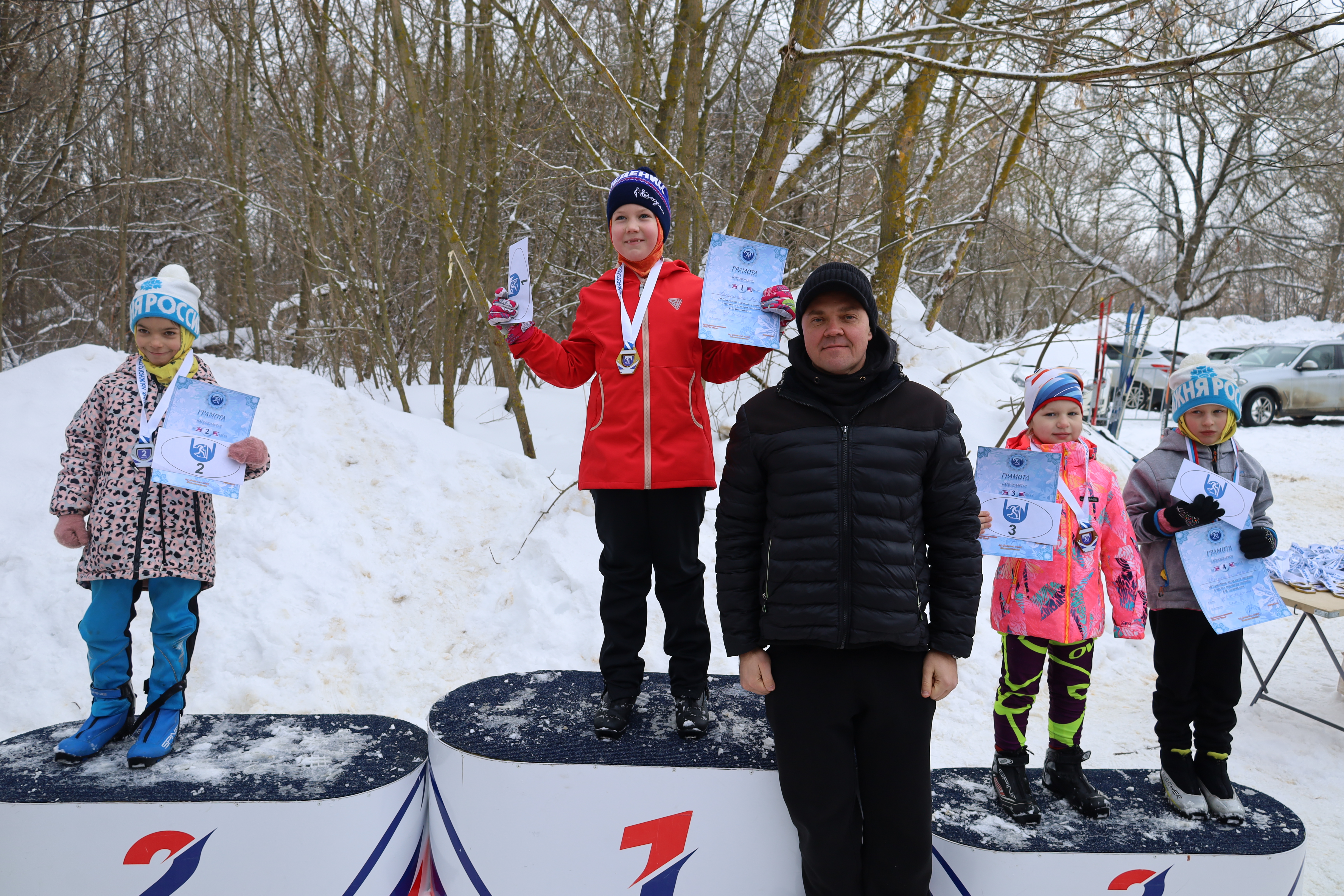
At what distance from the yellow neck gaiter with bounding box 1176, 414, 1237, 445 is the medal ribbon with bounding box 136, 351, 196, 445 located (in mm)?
3535

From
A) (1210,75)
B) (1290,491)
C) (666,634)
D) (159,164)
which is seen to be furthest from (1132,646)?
(159,164)

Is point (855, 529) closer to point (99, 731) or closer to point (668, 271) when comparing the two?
point (668, 271)

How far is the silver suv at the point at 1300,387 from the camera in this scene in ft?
46.8

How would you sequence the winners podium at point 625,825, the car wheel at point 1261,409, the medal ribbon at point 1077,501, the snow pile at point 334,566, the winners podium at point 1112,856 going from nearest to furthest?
the winners podium at point 1112,856, the winners podium at point 625,825, the medal ribbon at point 1077,501, the snow pile at point 334,566, the car wheel at point 1261,409

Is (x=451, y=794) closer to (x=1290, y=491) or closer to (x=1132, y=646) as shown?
(x=1132, y=646)

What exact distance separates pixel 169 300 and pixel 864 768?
9.07 feet

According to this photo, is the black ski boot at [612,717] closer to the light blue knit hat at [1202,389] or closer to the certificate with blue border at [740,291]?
the certificate with blue border at [740,291]

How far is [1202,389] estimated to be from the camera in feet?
9.09

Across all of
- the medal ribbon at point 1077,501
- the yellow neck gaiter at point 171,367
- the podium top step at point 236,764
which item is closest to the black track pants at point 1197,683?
the medal ribbon at point 1077,501

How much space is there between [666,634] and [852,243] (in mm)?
6708

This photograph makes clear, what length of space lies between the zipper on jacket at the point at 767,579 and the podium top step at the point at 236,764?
4.39ft

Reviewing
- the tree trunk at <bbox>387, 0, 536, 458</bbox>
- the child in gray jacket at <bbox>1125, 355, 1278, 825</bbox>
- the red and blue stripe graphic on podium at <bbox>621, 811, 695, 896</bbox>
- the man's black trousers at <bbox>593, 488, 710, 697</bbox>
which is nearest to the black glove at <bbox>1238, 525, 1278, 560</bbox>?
the child in gray jacket at <bbox>1125, 355, 1278, 825</bbox>

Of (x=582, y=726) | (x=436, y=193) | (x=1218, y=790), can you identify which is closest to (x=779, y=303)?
(x=582, y=726)

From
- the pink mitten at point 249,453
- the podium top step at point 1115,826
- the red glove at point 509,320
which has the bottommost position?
the podium top step at point 1115,826
